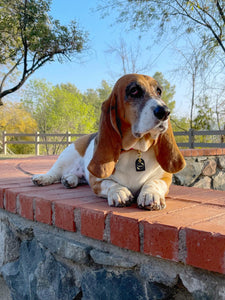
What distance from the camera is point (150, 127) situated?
1461 mm

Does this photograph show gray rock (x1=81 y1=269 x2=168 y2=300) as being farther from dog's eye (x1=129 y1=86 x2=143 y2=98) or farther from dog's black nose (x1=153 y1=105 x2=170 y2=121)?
dog's eye (x1=129 y1=86 x2=143 y2=98)

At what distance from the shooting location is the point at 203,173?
5.51 metres

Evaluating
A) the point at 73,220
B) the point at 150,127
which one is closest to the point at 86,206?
the point at 73,220

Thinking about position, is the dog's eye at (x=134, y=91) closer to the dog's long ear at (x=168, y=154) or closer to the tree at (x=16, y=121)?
the dog's long ear at (x=168, y=154)

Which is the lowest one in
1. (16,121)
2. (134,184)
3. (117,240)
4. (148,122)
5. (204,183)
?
(204,183)

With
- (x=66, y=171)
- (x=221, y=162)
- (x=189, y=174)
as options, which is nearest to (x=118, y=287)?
(x=66, y=171)

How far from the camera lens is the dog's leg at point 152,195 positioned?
1497 mm

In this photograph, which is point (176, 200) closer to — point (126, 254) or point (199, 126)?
point (126, 254)

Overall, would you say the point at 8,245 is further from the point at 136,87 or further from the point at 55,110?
the point at 55,110

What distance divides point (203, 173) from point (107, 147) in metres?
4.30

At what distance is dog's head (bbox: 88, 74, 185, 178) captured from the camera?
1540 millimetres

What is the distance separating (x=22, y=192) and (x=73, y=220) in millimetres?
663

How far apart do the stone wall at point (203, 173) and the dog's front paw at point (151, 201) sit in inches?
136

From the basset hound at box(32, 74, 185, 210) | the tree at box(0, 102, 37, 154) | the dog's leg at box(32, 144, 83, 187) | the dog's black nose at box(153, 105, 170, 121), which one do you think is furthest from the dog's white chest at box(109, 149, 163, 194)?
the tree at box(0, 102, 37, 154)
